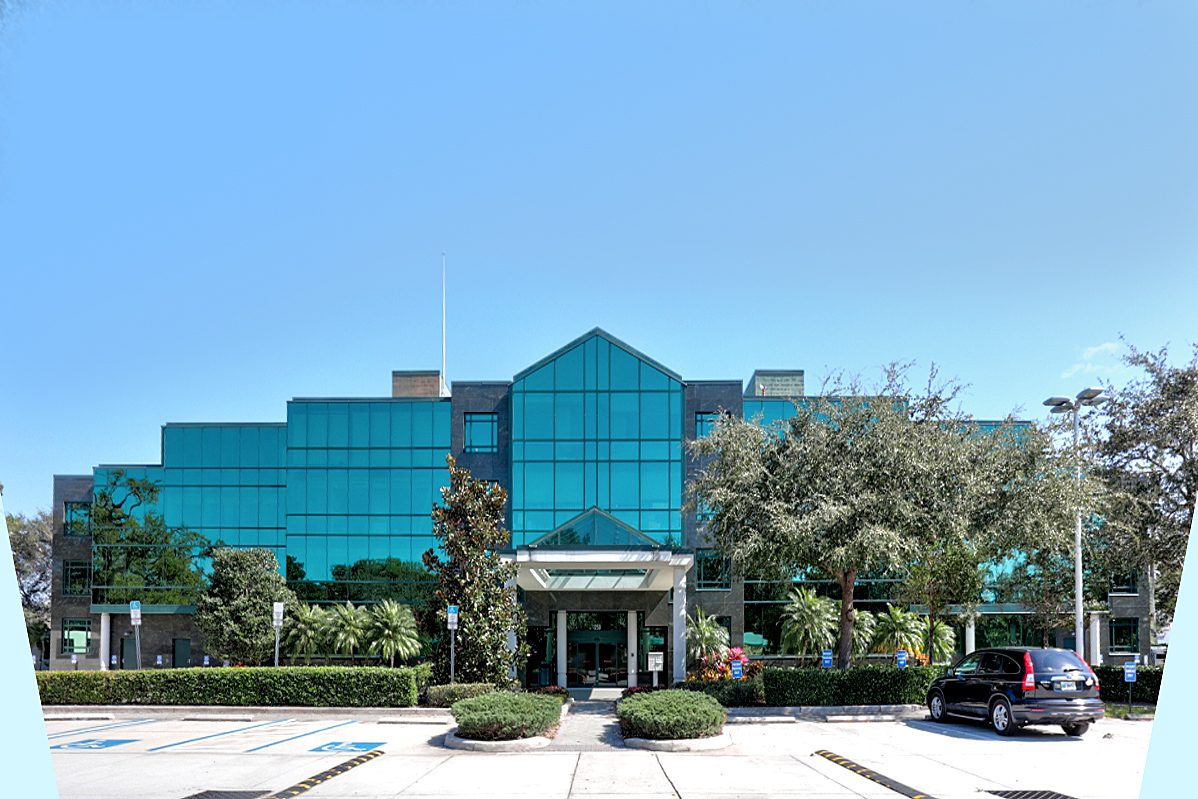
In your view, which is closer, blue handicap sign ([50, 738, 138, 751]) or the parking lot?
the parking lot

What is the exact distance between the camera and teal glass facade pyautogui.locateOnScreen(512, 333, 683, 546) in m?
39.4

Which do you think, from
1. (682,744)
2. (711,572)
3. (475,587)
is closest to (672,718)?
(682,744)

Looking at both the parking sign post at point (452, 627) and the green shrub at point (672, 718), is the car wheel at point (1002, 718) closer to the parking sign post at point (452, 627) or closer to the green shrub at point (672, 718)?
the green shrub at point (672, 718)

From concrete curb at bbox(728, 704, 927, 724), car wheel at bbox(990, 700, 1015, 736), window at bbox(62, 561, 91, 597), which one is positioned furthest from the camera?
window at bbox(62, 561, 91, 597)

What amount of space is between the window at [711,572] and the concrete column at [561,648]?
5330mm

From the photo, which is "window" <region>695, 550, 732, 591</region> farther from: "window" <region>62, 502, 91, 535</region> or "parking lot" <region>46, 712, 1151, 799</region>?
"window" <region>62, 502, 91, 535</region>

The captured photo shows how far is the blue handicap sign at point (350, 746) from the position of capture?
17.7m

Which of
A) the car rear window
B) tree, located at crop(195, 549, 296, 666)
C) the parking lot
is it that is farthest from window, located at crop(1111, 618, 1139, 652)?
tree, located at crop(195, 549, 296, 666)

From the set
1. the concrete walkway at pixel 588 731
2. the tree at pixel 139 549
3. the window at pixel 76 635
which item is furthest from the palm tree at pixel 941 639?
the window at pixel 76 635

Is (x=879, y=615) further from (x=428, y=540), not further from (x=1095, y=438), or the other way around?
(x=428, y=540)

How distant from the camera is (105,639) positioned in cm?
4166

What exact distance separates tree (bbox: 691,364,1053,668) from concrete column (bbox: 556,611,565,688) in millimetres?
15058

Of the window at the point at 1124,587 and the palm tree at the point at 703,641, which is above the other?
the window at the point at 1124,587

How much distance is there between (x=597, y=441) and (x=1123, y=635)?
75.5ft
